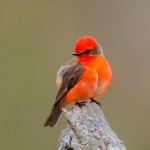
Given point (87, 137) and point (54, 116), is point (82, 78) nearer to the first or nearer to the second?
point (54, 116)

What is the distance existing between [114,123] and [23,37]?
2.28 metres

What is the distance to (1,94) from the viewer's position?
890cm

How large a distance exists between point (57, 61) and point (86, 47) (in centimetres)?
313

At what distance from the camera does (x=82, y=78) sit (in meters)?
7.05

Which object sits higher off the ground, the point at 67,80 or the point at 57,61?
the point at 57,61

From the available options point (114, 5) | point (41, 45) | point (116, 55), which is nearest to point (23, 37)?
point (41, 45)

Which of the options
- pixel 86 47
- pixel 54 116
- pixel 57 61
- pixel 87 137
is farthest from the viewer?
pixel 57 61

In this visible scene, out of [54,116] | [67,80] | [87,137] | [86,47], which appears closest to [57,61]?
[67,80]

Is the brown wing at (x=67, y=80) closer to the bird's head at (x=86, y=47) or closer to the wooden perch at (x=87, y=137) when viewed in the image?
the bird's head at (x=86, y=47)

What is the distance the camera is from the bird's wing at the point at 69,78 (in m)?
7.04

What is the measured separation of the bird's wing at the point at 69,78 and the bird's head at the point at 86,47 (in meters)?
0.17

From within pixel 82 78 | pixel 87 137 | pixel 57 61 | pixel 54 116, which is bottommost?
pixel 87 137

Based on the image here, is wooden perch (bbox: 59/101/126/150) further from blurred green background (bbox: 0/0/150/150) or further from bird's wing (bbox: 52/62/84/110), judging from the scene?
blurred green background (bbox: 0/0/150/150)

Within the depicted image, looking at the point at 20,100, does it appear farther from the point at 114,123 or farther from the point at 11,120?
the point at 114,123
